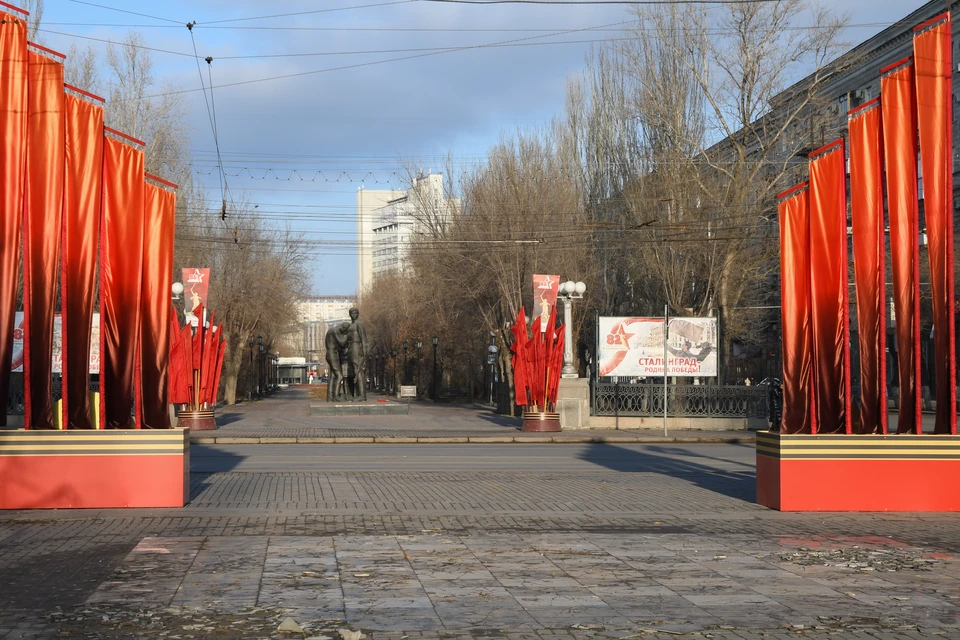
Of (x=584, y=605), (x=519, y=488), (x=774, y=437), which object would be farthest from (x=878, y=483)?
(x=584, y=605)

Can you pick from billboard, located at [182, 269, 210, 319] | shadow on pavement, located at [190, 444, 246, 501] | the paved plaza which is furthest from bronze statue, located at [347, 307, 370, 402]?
the paved plaza

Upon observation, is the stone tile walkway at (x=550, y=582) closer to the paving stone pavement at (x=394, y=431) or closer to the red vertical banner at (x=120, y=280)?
the red vertical banner at (x=120, y=280)

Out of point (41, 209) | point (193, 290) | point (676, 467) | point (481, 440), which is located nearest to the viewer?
point (41, 209)

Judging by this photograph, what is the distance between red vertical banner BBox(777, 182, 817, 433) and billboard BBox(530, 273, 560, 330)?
1752cm

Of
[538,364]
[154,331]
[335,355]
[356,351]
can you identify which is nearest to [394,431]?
[538,364]

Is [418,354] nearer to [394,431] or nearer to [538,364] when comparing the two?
[394,431]

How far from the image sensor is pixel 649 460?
20.9m

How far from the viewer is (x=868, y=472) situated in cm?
1235

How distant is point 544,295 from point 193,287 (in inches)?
417

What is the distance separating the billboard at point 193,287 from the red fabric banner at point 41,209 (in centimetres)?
1877

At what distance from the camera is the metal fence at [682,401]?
105 ft

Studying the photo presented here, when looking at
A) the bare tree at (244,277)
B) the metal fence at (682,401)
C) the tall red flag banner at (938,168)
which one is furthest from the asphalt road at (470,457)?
the bare tree at (244,277)

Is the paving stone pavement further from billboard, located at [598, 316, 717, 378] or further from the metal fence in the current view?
billboard, located at [598, 316, 717, 378]

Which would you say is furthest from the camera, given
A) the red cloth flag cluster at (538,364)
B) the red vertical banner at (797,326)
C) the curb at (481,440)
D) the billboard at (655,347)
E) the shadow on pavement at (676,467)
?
the billboard at (655,347)
